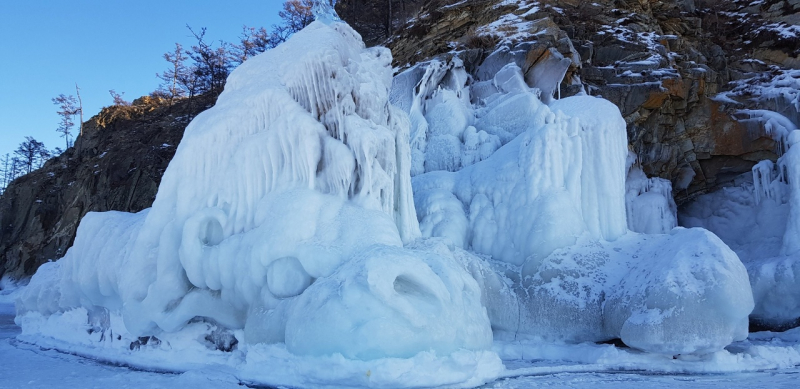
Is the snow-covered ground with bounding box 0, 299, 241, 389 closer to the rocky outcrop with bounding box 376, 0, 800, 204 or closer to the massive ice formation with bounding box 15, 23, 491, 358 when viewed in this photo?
the massive ice formation with bounding box 15, 23, 491, 358

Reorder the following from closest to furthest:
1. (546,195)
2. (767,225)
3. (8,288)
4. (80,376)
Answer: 1. (80,376)
2. (546,195)
3. (767,225)
4. (8,288)

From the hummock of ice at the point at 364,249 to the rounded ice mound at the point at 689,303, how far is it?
0.10ft

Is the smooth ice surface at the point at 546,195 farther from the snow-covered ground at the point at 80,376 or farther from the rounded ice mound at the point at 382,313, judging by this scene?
the snow-covered ground at the point at 80,376

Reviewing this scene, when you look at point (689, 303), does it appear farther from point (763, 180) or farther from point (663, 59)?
point (663, 59)

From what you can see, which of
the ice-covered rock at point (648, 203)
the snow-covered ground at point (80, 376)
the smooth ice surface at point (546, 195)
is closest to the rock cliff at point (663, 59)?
A: the ice-covered rock at point (648, 203)

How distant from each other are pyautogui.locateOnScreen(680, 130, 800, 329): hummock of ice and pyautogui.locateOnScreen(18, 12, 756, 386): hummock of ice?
414 centimetres

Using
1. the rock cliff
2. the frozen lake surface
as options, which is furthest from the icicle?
the frozen lake surface

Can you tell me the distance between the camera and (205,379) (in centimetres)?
652

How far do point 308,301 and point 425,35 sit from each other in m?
15.7

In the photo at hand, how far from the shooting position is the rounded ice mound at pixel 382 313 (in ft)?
19.6

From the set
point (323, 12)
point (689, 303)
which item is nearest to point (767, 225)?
point (689, 303)

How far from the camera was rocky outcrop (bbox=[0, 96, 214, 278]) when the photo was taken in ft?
82.8

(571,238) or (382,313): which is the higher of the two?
(571,238)

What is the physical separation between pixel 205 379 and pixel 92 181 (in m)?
24.2
